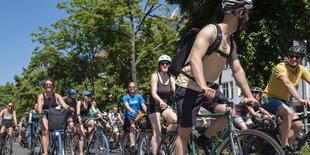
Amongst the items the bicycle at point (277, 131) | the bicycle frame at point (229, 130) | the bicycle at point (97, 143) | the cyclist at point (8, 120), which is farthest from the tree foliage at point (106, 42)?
the bicycle frame at point (229, 130)

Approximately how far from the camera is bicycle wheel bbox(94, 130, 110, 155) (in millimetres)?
10352

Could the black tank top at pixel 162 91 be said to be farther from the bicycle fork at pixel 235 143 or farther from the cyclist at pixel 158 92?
the bicycle fork at pixel 235 143

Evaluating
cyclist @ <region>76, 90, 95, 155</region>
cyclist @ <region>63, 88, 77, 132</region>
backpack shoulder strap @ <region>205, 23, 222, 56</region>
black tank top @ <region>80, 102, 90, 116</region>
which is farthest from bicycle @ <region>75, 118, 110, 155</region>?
backpack shoulder strap @ <region>205, 23, 222, 56</region>

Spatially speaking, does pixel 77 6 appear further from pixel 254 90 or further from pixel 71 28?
pixel 254 90

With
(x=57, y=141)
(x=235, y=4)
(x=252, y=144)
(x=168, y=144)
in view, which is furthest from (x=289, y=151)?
(x=57, y=141)

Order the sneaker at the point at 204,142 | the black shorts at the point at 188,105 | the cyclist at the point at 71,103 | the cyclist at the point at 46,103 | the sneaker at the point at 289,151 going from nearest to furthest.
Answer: the black shorts at the point at 188,105
the sneaker at the point at 204,142
the sneaker at the point at 289,151
the cyclist at the point at 46,103
the cyclist at the point at 71,103

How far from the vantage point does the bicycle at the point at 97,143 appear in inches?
408

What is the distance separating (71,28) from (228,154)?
3241cm

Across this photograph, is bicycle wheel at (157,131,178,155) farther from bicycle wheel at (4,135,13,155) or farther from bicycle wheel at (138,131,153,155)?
bicycle wheel at (4,135,13,155)

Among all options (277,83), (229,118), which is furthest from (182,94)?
(277,83)

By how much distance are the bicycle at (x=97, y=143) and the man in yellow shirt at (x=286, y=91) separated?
13.3ft

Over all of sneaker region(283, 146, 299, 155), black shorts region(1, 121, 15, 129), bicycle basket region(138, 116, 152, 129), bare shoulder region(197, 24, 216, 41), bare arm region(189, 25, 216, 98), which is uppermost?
bare shoulder region(197, 24, 216, 41)

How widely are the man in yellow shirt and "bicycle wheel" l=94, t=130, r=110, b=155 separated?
13.3 ft

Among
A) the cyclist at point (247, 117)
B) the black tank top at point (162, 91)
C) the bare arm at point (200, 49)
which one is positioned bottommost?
the cyclist at point (247, 117)
